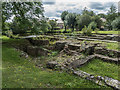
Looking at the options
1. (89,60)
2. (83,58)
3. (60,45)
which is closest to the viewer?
(89,60)

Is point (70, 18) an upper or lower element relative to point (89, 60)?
upper

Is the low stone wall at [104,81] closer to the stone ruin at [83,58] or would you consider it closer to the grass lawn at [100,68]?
the stone ruin at [83,58]

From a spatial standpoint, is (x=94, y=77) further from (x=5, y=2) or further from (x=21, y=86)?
(x=5, y=2)

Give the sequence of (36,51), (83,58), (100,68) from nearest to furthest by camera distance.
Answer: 1. (100,68)
2. (83,58)
3. (36,51)

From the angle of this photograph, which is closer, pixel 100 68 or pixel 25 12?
pixel 100 68

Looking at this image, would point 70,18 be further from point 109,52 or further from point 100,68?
point 100,68

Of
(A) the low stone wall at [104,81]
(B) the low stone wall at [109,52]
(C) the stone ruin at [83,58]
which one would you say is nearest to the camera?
(A) the low stone wall at [104,81]

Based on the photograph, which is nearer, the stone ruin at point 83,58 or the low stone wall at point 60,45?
the stone ruin at point 83,58

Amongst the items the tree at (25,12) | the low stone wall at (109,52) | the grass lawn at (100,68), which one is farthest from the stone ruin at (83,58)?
the tree at (25,12)

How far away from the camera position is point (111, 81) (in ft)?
18.6

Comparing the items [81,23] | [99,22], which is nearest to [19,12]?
[81,23]

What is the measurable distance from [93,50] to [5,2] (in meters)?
13.9

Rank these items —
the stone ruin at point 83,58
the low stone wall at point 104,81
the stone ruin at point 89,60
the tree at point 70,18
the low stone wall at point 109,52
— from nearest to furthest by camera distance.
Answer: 1. the low stone wall at point 104,81
2. the stone ruin at point 89,60
3. the stone ruin at point 83,58
4. the low stone wall at point 109,52
5. the tree at point 70,18

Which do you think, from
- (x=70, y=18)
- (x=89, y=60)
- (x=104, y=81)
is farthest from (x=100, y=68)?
(x=70, y=18)
